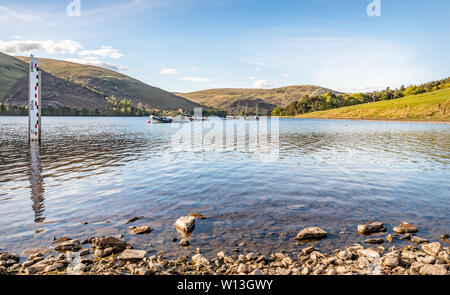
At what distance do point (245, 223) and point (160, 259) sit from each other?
360 centimetres

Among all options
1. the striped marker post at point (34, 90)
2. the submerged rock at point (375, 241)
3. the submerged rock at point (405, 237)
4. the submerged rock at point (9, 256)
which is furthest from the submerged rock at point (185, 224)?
the striped marker post at point (34, 90)

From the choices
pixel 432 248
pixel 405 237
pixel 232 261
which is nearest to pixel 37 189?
pixel 232 261

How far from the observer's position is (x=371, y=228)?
29.0 ft

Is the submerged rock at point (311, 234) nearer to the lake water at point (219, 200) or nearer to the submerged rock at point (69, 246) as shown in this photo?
the lake water at point (219, 200)

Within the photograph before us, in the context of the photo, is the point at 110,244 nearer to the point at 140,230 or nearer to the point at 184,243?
the point at 140,230

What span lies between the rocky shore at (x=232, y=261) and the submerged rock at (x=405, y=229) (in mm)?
681

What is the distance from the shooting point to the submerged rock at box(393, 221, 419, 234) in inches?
344

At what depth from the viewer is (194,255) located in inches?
278

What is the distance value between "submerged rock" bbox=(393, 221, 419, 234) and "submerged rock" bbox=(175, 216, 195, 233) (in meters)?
6.84

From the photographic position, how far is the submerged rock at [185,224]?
8.73 meters

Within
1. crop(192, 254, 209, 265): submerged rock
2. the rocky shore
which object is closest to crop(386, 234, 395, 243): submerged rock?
the rocky shore

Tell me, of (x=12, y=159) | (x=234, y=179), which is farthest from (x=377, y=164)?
(x=12, y=159)

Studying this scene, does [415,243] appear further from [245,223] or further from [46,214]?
[46,214]

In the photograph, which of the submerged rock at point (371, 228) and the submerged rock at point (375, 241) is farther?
the submerged rock at point (371, 228)
